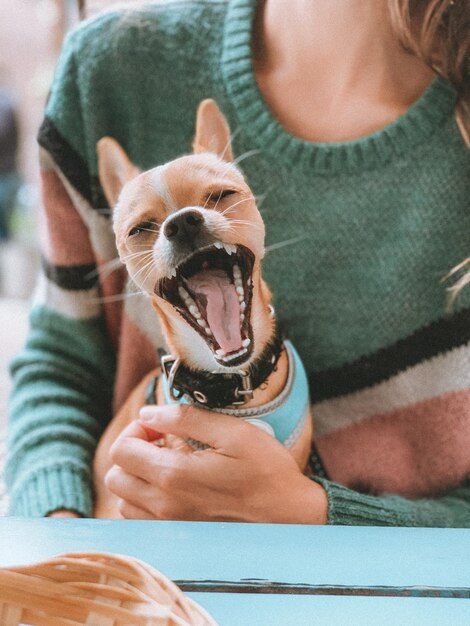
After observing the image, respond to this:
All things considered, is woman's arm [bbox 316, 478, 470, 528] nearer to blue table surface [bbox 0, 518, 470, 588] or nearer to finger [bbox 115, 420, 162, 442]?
blue table surface [bbox 0, 518, 470, 588]

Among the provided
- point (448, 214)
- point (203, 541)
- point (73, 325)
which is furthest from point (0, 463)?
point (448, 214)

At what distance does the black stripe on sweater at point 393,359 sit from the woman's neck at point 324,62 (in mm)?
232

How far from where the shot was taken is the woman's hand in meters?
0.57

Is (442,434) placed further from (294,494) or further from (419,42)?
(419,42)

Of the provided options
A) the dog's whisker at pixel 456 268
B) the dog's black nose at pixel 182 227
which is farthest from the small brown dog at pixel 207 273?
the dog's whisker at pixel 456 268

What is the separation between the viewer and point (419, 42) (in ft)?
2.22

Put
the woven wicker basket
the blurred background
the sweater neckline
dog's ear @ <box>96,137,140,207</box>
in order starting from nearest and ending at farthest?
the woven wicker basket, dog's ear @ <box>96,137,140,207</box>, the sweater neckline, the blurred background

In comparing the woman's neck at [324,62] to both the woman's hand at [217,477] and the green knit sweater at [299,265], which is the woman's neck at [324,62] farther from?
the woman's hand at [217,477]

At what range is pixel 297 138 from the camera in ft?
2.14

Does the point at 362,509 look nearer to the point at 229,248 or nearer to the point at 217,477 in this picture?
the point at 217,477

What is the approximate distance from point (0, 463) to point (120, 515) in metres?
0.19

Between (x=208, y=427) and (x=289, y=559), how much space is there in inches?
5.2

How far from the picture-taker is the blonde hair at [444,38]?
2.19 ft

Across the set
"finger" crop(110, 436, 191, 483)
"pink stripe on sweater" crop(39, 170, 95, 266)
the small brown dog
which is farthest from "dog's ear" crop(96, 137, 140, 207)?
"finger" crop(110, 436, 191, 483)
